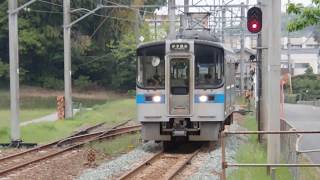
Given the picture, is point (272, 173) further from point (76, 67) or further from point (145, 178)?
point (76, 67)

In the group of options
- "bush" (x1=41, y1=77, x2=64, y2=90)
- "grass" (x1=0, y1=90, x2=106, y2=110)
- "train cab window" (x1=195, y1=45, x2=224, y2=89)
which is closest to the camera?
"train cab window" (x1=195, y1=45, x2=224, y2=89)

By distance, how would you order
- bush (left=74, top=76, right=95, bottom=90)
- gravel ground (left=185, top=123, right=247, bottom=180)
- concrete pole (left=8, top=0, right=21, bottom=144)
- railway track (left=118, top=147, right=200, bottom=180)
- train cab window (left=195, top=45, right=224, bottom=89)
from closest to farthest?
railway track (left=118, top=147, right=200, bottom=180)
gravel ground (left=185, top=123, right=247, bottom=180)
train cab window (left=195, top=45, right=224, bottom=89)
concrete pole (left=8, top=0, right=21, bottom=144)
bush (left=74, top=76, right=95, bottom=90)

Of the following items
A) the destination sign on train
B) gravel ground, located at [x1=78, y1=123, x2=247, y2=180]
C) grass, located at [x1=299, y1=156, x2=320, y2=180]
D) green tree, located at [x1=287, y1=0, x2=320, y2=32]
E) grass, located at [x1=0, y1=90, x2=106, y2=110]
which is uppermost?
green tree, located at [x1=287, y1=0, x2=320, y2=32]

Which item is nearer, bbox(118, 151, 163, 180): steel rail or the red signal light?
the red signal light

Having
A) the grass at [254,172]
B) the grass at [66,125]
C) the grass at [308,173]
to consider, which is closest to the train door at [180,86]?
the grass at [254,172]

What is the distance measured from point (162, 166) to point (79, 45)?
51.9 meters

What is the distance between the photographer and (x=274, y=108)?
13219 mm

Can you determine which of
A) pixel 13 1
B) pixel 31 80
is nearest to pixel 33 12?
pixel 31 80

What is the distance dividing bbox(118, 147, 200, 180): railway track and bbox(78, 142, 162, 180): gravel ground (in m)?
0.34

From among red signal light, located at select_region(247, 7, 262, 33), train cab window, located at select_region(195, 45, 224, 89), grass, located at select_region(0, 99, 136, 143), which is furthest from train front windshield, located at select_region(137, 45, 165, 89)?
grass, located at select_region(0, 99, 136, 143)

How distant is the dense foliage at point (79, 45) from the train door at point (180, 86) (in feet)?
159

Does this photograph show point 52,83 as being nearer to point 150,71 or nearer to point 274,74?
point 150,71

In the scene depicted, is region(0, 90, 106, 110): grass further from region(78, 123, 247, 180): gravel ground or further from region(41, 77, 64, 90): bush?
region(78, 123, 247, 180): gravel ground

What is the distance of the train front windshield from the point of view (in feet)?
64.6
